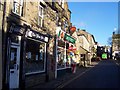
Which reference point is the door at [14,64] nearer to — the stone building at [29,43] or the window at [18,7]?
the stone building at [29,43]

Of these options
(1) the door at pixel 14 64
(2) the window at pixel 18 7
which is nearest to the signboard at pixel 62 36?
(2) the window at pixel 18 7

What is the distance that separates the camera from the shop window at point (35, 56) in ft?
52.1

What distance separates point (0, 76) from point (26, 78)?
306 centimetres

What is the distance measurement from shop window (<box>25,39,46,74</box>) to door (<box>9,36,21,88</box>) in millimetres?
1374

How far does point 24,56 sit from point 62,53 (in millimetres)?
10996

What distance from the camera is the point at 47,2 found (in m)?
19.6

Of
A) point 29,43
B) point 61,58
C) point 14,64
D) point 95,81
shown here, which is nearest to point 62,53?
point 61,58

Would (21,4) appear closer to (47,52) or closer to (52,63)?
(47,52)

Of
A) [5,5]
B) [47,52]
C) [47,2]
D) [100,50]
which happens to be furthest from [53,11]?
[100,50]

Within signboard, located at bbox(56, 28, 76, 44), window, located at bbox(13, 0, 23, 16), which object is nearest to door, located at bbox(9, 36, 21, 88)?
window, located at bbox(13, 0, 23, 16)

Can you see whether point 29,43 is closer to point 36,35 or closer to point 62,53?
point 36,35

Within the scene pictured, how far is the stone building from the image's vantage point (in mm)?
13055

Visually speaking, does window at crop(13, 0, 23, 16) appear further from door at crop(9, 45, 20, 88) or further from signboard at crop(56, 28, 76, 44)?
signboard at crop(56, 28, 76, 44)

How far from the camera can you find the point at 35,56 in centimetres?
1741
